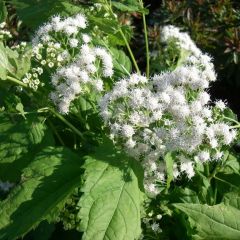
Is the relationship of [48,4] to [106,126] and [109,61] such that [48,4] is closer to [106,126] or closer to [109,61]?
[109,61]

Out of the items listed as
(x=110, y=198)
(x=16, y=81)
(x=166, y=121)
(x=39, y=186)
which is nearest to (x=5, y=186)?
(x=39, y=186)

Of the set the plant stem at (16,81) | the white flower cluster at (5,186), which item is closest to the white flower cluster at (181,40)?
the plant stem at (16,81)

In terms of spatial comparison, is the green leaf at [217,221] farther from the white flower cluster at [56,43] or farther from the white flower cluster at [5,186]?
the white flower cluster at [5,186]

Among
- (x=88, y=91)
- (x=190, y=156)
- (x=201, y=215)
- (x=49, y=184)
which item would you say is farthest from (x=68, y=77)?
(x=201, y=215)

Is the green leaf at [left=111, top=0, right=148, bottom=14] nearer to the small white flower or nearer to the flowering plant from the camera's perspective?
the flowering plant

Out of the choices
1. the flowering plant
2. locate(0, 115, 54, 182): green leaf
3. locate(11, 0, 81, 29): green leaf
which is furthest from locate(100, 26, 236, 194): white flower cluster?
locate(11, 0, 81, 29): green leaf

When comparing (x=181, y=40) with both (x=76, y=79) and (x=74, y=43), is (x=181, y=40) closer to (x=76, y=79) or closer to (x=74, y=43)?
(x=74, y=43)
